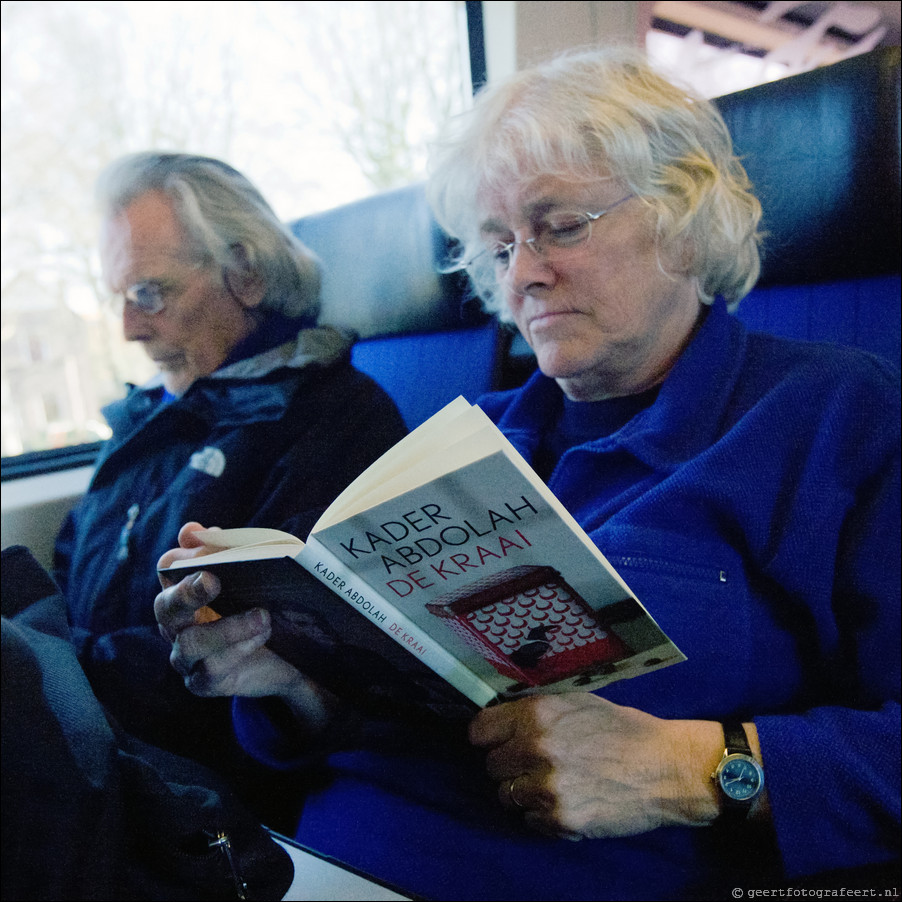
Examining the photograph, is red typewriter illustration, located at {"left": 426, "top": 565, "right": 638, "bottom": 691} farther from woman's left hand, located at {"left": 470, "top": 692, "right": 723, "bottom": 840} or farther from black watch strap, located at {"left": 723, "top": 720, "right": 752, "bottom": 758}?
black watch strap, located at {"left": 723, "top": 720, "right": 752, "bottom": 758}

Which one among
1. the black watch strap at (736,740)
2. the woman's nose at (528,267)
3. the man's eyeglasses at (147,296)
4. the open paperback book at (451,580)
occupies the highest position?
the woman's nose at (528,267)

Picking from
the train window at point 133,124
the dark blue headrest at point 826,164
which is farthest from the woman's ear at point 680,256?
the train window at point 133,124

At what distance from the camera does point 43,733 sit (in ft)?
1.80

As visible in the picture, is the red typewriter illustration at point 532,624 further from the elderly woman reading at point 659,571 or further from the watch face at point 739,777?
the watch face at point 739,777

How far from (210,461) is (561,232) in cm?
64

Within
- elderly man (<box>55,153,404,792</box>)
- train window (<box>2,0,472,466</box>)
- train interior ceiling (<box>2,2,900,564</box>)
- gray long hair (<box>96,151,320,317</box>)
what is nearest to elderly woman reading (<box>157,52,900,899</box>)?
train interior ceiling (<box>2,2,900,564</box>)

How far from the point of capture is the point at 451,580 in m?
0.55

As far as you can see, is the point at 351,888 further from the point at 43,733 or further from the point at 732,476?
the point at 732,476

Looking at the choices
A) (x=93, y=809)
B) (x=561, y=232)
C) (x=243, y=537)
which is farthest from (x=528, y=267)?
(x=93, y=809)

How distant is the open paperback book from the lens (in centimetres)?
48

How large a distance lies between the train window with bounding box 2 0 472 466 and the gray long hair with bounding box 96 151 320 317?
11.4 inches

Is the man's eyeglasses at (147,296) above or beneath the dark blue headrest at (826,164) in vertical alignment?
beneath

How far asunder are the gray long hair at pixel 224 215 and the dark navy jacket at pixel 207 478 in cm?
13

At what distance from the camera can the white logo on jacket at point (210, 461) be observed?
115cm
